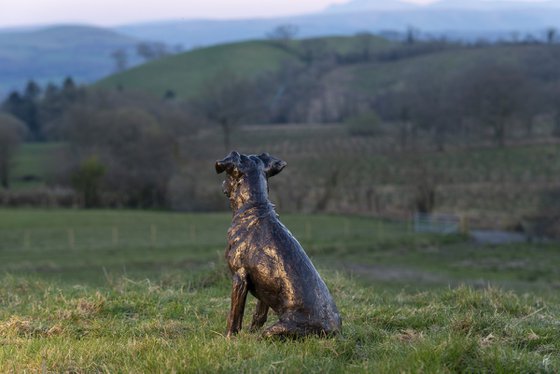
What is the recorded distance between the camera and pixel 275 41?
163000mm

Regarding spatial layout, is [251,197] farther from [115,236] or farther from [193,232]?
[193,232]

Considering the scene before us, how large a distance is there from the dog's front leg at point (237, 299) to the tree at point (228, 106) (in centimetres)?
7994

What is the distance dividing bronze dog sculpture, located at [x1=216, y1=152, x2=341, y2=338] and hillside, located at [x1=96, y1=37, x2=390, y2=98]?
122 metres

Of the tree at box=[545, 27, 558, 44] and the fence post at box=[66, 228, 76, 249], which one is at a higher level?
the tree at box=[545, 27, 558, 44]

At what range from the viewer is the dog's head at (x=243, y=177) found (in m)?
7.56

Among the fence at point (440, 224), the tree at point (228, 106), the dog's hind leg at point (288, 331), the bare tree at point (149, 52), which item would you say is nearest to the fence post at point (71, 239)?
the fence at point (440, 224)

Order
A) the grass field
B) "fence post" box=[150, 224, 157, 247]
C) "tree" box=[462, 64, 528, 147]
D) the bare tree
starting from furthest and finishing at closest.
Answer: the bare tree, "tree" box=[462, 64, 528, 147], "fence post" box=[150, 224, 157, 247], the grass field

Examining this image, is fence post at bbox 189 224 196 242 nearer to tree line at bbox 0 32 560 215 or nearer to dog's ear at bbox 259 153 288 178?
tree line at bbox 0 32 560 215

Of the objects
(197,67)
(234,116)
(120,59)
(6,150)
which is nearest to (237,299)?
(6,150)

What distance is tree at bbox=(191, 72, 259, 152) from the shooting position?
A: 3509 inches

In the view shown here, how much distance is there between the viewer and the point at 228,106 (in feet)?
293

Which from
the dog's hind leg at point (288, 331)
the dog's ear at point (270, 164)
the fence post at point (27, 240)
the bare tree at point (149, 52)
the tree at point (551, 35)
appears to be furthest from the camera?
the bare tree at point (149, 52)

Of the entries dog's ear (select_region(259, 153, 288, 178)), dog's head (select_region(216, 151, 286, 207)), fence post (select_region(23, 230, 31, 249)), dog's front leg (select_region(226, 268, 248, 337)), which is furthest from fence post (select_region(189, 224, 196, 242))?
dog's front leg (select_region(226, 268, 248, 337))

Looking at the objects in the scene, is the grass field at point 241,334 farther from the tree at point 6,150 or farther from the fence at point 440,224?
the tree at point 6,150
